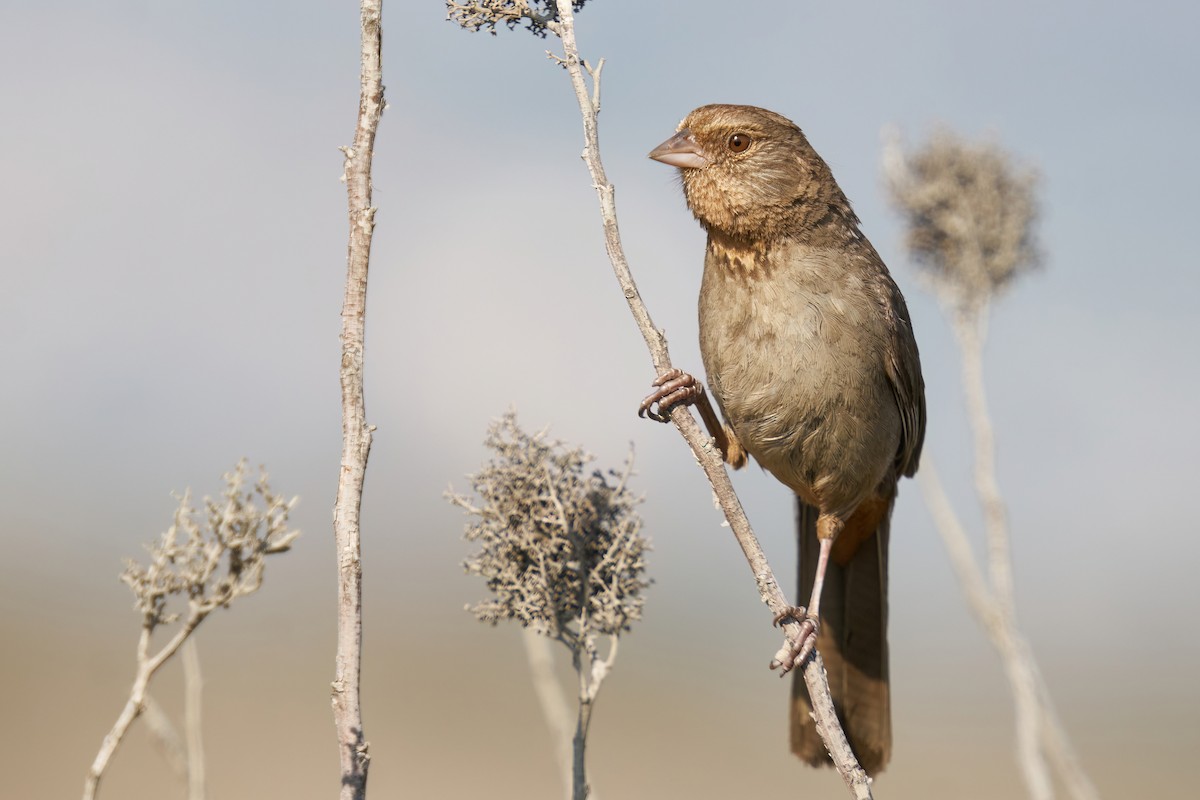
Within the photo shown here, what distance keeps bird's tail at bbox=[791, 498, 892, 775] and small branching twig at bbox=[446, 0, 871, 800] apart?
129 centimetres

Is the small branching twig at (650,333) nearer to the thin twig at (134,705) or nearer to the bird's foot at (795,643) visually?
the bird's foot at (795,643)

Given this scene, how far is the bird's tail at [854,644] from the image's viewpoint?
179 inches

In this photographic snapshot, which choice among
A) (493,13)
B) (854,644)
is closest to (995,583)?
(854,644)

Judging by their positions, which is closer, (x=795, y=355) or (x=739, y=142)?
(x=795, y=355)

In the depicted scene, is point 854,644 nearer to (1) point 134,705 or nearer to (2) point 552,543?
(2) point 552,543

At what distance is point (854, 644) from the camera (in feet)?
15.9

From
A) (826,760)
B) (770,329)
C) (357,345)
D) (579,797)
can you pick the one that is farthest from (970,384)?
(357,345)

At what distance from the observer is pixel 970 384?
4.82 metres

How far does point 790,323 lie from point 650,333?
0.95 meters

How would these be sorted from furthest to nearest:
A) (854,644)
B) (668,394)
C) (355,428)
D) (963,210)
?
(963,210) → (854,644) → (668,394) → (355,428)

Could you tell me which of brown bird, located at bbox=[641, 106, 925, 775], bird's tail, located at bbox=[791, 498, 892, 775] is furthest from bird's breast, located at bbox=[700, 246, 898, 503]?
bird's tail, located at bbox=[791, 498, 892, 775]

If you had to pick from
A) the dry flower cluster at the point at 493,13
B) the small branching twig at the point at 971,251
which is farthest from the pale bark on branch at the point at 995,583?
the dry flower cluster at the point at 493,13

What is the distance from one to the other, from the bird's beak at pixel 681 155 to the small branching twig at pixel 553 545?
116 centimetres

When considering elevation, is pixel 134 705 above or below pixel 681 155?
below
